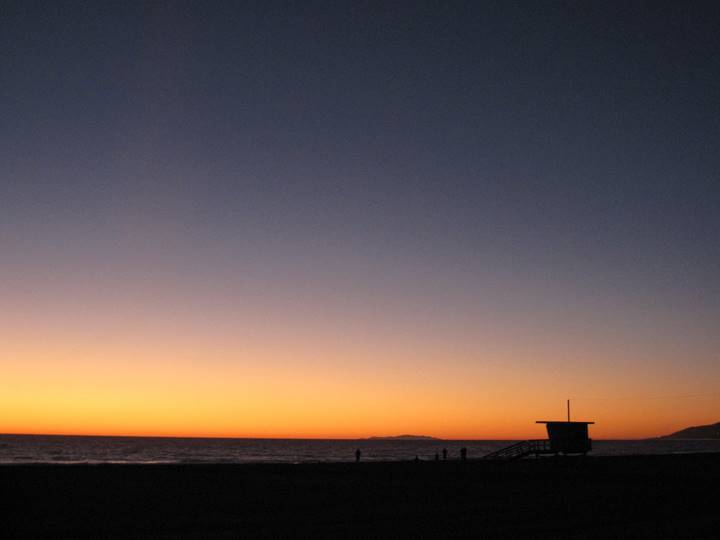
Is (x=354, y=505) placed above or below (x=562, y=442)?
below

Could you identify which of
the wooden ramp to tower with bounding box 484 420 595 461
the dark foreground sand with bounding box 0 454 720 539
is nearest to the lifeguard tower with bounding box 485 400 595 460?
the wooden ramp to tower with bounding box 484 420 595 461

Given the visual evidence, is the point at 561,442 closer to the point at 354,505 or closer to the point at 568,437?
the point at 568,437

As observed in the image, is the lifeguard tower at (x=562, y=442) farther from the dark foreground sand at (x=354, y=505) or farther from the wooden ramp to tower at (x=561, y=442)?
the dark foreground sand at (x=354, y=505)

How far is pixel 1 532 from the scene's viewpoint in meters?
14.1

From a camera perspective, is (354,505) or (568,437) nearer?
(354,505)

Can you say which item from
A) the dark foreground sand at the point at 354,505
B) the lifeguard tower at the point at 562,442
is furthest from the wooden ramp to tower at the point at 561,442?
the dark foreground sand at the point at 354,505

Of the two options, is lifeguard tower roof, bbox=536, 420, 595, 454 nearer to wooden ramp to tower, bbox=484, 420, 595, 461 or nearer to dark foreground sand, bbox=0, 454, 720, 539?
wooden ramp to tower, bbox=484, 420, 595, 461

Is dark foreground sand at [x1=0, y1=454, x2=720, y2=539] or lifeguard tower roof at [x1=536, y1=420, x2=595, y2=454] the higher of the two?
lifeguard tower roof at [x1=536, y1=420, x2=595, y2=454]

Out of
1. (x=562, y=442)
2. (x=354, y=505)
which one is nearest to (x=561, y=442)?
(x=562, y=442)

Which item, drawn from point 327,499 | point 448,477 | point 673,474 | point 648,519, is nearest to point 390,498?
point 327,499

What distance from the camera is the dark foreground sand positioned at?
14844 millimetres

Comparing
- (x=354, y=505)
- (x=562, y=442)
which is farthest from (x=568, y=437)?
(x=354, y=505)

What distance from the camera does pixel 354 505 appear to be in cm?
1989

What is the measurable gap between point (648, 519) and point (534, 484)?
1134 cm
